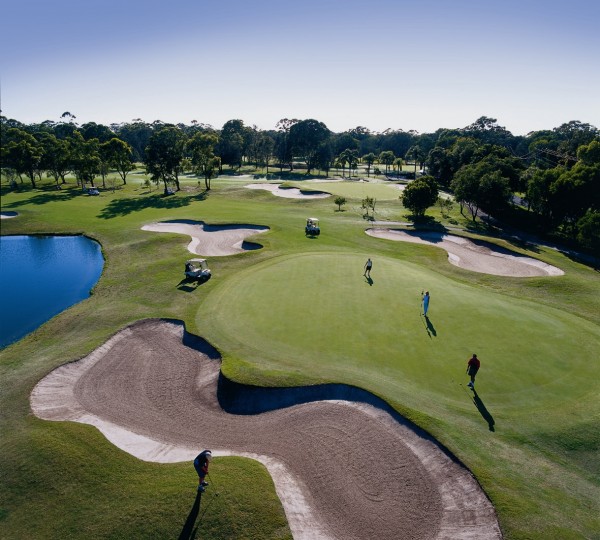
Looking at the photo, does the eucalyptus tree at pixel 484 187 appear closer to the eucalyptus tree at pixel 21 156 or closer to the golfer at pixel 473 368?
the golfer at pixel 473 368

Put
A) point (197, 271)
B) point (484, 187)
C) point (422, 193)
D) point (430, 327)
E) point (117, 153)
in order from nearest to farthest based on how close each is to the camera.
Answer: point (430, 327) < point (197, 271) < point (484, 187) < point (422, 193) < point (117, 153)

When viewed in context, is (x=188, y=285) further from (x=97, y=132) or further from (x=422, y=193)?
(x=97, y=132)

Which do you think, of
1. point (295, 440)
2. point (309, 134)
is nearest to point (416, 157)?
point (309, 134)

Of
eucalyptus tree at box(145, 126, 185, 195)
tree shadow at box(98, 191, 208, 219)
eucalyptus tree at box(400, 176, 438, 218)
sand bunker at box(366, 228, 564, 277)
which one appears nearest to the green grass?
sand bunker at box(366, 228, 564, 277)

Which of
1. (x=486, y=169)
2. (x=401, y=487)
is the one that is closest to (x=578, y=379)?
(x=401, y=487)

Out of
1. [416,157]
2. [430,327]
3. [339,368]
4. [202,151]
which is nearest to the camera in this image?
[339,368]

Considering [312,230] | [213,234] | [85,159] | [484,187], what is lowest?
[213,234]
